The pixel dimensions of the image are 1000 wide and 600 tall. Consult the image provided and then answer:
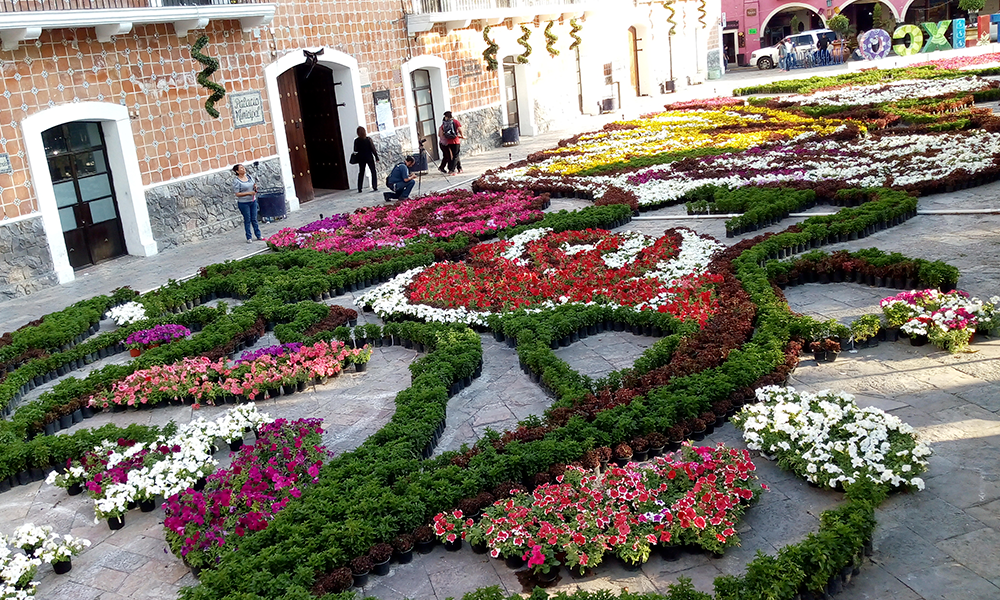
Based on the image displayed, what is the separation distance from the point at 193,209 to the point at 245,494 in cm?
1164

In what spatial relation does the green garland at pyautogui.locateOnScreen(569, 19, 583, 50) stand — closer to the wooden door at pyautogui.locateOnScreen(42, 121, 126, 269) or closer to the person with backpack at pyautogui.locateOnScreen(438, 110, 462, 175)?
the person with backpack at pyautogui.locateOnScreen(438, 110, 462, 175)

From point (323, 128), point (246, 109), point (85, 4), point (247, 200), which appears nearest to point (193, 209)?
point (247, 200)

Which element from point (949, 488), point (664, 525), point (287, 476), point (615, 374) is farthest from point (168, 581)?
point (949, 488)

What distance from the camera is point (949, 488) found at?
5637 millimetres

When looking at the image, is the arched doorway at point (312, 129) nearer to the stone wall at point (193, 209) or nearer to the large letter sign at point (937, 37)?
the stone wall at point (193, 209)

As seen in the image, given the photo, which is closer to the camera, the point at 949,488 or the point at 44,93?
the point at 949,488

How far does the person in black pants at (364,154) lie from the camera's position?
64.3 ft

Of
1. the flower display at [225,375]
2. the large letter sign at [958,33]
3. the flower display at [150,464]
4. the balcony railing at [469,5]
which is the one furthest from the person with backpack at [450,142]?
the large letter sign at [958,33]

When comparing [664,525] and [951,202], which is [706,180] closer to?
[951,202]

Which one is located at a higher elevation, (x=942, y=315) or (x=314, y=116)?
(x=314, y=116)

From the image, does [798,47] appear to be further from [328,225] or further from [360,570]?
[360,570]

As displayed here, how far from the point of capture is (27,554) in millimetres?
6164

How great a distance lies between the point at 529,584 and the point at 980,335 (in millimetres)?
5020

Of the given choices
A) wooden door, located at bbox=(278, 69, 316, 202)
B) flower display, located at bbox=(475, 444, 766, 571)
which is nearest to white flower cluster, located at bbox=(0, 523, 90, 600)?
flower display, located at bbox=(475, 444, 766, 571)
